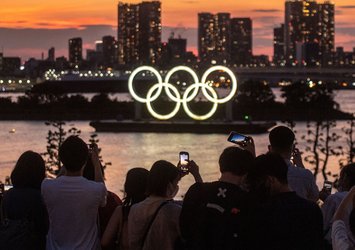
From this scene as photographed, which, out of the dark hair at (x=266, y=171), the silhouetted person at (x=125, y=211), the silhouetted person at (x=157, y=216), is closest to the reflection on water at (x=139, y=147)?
the silhouetted person at (x=125, y=211)

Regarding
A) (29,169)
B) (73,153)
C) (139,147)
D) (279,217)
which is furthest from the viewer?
(139,147)

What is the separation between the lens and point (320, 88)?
3989 inches

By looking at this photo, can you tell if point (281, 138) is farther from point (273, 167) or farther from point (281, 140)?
point (273, 167)

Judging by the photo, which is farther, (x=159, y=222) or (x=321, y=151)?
(x=321, y=151)

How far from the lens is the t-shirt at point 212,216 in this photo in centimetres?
544

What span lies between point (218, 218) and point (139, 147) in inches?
2454

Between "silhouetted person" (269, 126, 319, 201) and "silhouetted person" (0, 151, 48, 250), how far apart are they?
1449 mm

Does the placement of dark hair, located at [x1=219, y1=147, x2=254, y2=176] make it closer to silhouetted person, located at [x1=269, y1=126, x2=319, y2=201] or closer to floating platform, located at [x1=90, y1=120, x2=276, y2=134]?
silhouetted person, located at [x1=269, y1=126, x2=319, y2=201]

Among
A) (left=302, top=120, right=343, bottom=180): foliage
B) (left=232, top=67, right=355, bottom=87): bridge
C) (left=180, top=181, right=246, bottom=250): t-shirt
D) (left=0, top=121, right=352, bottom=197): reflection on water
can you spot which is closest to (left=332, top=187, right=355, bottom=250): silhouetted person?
(left=180, top=181, right=246, bottom=250): t-shirt

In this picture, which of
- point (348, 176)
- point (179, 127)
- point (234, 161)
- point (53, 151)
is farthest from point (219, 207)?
point (179, 127)

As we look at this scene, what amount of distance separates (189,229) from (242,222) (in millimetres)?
341

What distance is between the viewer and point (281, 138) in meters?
6.12

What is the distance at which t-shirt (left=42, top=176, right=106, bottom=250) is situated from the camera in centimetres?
586

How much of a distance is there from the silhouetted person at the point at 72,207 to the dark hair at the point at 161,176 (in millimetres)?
369
